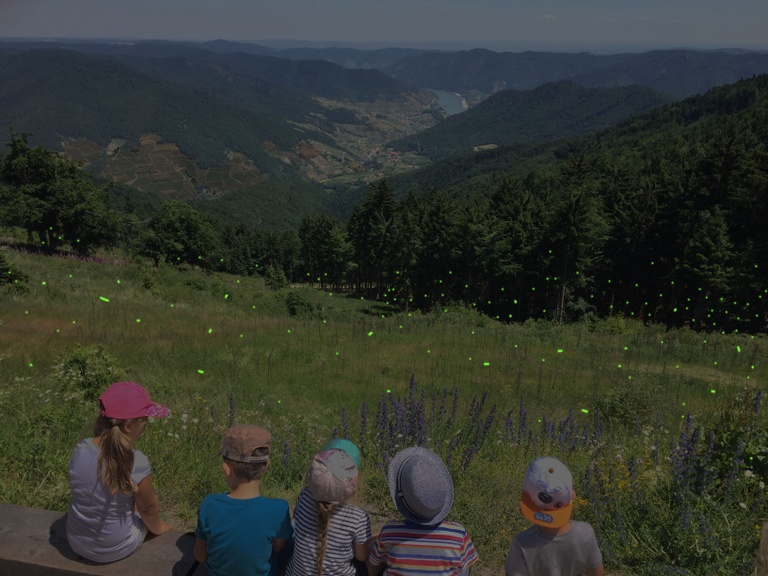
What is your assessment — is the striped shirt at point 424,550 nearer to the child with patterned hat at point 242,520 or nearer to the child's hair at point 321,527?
the child's hair at point 321,527

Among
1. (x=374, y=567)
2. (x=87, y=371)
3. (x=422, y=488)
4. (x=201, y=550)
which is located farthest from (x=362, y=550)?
(x=87, y=371)

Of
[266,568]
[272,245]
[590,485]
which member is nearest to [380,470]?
[590,485]

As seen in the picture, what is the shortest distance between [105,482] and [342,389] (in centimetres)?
699

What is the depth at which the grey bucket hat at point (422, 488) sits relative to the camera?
2793 millimetres

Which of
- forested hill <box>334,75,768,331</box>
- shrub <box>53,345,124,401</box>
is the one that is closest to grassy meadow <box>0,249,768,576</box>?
shrub <box>53,345,124,401</box>

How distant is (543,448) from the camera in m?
6.45

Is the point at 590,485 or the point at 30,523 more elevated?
the point at 30,523

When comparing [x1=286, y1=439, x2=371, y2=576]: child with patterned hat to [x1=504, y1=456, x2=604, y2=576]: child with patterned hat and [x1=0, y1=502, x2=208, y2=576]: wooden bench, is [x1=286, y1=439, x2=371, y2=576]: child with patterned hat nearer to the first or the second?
[x1=0, y1=502, x2=208, y2=576]: wooden bench

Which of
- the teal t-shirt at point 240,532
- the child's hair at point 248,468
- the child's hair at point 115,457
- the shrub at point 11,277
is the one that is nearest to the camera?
the teal t-shirt at point 240,532

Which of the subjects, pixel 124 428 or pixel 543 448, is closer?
pixel 124 428

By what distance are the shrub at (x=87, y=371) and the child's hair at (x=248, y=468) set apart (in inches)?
224

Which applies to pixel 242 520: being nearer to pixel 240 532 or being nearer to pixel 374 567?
pixel 240 532

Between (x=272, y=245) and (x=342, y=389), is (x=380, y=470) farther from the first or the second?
(x=272, y=245)

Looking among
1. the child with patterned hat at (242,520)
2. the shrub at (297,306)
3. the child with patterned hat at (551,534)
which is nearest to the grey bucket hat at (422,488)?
the child with patterned hat at (551,534)
